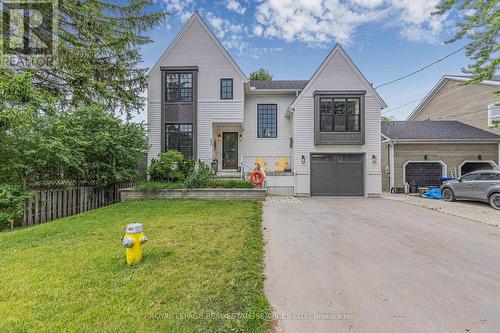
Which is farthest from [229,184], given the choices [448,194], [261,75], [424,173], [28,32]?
[261,75]

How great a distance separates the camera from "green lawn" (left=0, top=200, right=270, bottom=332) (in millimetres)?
2219

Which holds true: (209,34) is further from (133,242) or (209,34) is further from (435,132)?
(435,132)

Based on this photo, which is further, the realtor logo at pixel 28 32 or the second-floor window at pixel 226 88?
the second-floor window at pixel 226 88

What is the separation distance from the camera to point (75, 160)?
8.18m

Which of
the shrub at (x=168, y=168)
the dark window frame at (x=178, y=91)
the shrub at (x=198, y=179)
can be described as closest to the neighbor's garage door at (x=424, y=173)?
the shrub at (x=198, y=179)

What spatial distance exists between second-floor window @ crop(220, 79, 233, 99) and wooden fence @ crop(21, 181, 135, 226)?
793 centimetres

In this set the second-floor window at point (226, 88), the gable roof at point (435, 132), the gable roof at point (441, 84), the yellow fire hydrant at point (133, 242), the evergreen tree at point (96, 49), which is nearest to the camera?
the yellow fire hydrant at point (133, 242)

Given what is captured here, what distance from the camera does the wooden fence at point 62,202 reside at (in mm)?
6949

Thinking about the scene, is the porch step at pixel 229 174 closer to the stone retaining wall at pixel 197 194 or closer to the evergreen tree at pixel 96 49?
the stone retaining wall at pixel 197 194

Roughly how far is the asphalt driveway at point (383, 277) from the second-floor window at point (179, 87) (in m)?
10.3

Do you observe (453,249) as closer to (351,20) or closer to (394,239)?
(394,239)

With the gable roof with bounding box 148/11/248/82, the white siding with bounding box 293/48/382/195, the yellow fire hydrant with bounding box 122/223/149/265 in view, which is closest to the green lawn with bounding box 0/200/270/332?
the yellow fire hydrant with bounding box 122/223/149/265

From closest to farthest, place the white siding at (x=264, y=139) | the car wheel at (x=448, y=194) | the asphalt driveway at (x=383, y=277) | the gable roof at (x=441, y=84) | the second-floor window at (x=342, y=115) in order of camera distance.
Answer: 1. the asphalt driveway at (x=383, y=277)
2. the car wheel at (x=448, y=194)
3. the second-floor window at (x=342, y=115)
4. the gable roof at (x=441, y=84)
5. the white siding at (x=264, y=139)

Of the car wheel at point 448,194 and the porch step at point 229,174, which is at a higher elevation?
the porch step at point 229,174
